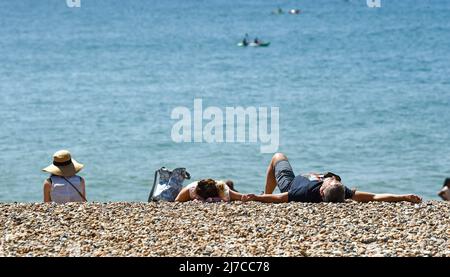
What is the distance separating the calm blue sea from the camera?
21000 mm

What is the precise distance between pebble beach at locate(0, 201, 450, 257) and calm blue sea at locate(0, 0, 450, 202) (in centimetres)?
936

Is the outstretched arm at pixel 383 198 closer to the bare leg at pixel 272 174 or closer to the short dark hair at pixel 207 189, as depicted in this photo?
the bare leg at pixel 272 174

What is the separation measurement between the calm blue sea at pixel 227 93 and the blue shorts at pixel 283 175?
8.53 m

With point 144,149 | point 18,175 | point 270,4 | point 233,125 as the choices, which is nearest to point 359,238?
point 18,175

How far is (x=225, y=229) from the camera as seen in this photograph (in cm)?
799

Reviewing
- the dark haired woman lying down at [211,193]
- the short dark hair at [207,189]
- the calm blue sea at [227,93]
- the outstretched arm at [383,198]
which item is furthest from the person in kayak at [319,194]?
the calm blue sea at [227,93]

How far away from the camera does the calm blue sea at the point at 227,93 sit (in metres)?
A: 21.0

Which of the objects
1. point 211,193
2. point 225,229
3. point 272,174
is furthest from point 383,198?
point 225,229

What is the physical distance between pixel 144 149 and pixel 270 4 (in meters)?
58.8

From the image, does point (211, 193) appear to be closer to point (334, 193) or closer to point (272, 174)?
point (272, 174)

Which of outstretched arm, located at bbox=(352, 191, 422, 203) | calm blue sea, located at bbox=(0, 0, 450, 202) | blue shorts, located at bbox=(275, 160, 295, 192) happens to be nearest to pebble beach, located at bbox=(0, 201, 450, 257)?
outstretched arm, located at bbox=(352, 191, 422, 203)

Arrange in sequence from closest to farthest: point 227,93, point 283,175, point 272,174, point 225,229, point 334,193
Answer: point 225,229 → point 334,193 → point 283,175 → point 272,174 → point 227,93

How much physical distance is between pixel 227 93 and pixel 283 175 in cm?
2460

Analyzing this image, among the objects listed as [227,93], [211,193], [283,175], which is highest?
[283,175]
